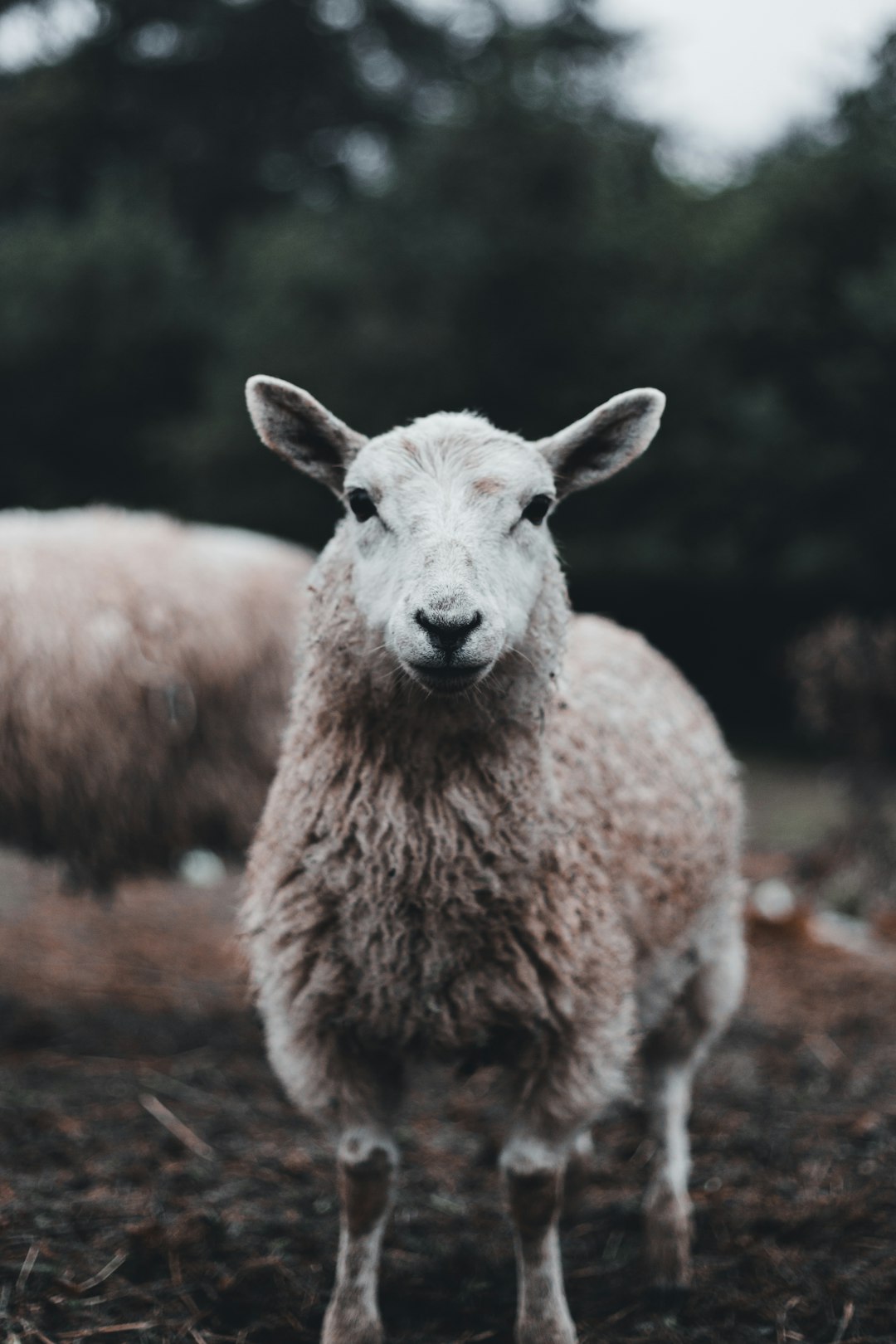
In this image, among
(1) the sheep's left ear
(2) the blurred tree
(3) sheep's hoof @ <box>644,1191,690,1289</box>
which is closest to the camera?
(1) the sheep's left ear

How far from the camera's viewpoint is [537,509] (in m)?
2.72

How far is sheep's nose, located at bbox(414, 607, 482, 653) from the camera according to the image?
2.29 m

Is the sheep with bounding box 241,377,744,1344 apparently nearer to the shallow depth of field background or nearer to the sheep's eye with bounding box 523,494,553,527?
the sheep's eye with bounding box 523,494,553,527

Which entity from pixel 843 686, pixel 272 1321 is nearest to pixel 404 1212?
pixel 272 1321

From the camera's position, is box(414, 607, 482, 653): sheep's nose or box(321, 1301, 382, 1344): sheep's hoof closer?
box(414, 607, 482, 653): sheep's nose

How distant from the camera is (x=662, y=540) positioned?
12.8m

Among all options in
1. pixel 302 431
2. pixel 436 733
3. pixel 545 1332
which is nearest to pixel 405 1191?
pixel 545 1332

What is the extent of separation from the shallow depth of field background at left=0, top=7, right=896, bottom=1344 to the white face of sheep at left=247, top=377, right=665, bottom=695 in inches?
70.8

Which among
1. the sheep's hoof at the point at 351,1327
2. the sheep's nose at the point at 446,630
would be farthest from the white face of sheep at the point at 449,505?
the sheep's hoof at the point at 351,1327

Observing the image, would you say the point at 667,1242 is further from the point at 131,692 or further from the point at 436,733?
the point at 131,692

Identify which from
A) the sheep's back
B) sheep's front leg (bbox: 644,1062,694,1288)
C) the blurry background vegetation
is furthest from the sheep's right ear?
the blurry background vegetation

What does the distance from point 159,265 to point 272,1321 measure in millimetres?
14711

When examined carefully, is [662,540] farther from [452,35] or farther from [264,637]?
[452,35]

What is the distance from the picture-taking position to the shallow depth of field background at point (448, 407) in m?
3.25
